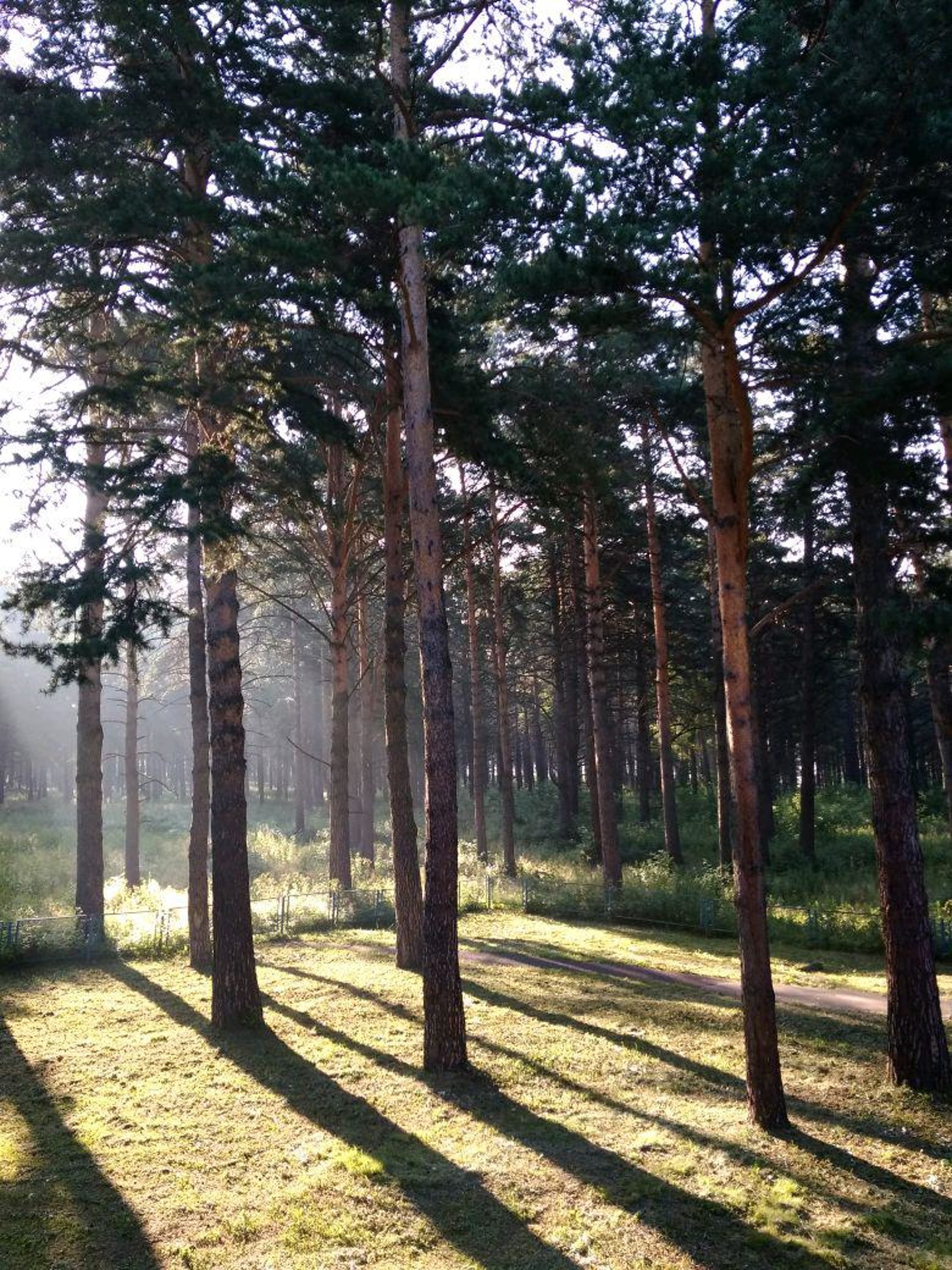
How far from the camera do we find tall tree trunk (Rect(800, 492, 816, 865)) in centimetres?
2339

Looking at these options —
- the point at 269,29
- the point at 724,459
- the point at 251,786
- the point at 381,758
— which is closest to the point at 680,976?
the point at 724,459

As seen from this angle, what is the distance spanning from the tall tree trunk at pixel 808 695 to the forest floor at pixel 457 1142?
12395mm

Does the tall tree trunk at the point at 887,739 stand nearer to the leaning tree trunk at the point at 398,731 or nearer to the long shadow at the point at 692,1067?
the long shadow at the point at 692,1067

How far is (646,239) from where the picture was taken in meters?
7.25

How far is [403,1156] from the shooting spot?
7633 millimetres

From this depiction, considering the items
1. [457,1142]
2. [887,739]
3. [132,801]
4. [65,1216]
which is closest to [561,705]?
[132,801]

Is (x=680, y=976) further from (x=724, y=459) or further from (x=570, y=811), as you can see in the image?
(x=570, y=811)

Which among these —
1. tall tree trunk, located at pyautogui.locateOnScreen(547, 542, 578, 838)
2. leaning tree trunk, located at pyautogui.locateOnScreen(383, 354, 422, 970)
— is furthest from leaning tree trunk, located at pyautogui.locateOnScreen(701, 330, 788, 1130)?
tall tree trunk, located at pyautogui.locateOnScreen(547, 542, 578, 838)

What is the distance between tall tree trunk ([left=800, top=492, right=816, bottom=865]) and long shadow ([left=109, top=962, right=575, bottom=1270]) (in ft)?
55.8

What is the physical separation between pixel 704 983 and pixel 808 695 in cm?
1156

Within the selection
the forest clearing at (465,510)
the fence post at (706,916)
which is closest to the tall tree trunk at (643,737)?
the fence post at (706,916)

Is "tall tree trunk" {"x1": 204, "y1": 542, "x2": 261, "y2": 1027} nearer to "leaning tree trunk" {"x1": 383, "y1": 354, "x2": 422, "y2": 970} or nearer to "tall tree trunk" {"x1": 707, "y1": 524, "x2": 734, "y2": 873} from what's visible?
"leaning tree trunk" {"x1": 383, "y1": 354, "x2": 422, "y2": 970}

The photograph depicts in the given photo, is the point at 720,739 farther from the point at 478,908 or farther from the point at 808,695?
the point at 478,908

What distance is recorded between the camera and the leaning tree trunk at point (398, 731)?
14.0m
